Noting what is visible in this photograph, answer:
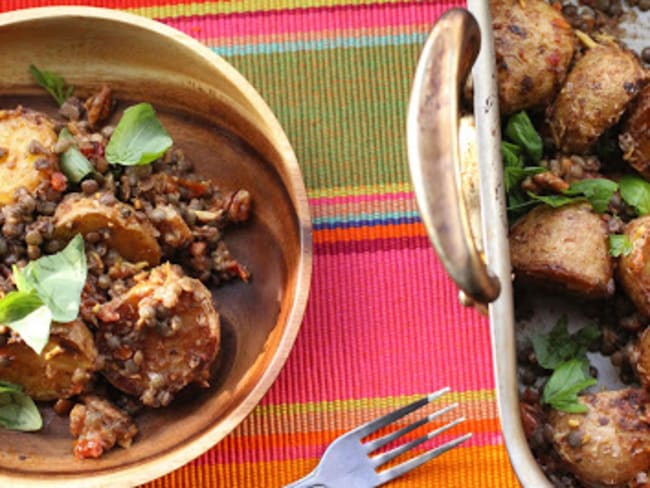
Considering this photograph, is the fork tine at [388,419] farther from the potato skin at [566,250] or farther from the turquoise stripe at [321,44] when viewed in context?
the turquoise stripe at [321,44]

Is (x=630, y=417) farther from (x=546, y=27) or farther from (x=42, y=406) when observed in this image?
(x=42, y=406)

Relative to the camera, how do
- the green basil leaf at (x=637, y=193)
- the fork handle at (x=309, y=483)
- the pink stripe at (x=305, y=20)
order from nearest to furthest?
1. the green basil leaf at (x=637, y=193)
2. the fork handle at (x=309, y=483)
3. the pink stripe at (x=305, y=20)

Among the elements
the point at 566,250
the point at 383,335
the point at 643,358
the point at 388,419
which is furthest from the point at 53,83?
the point at 643,358

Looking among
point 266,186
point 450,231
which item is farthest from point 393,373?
point 450,231

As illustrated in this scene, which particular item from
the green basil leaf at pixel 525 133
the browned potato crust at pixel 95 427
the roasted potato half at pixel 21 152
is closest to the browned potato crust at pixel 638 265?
the green basil leaf at pixel 525 133

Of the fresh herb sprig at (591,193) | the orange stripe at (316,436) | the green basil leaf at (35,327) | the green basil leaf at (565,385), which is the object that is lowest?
the orange stripe at (316,436)
